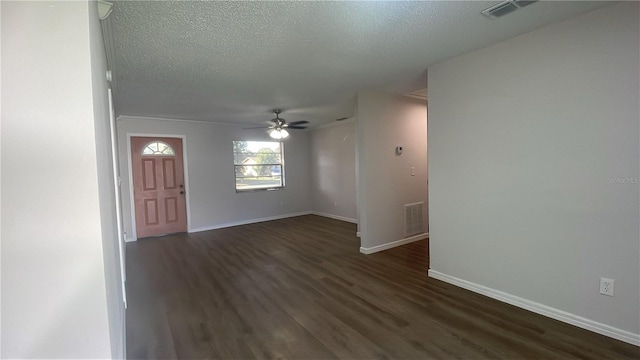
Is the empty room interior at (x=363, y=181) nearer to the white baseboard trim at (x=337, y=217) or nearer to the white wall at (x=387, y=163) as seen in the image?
the white wall at (x=387, y=163)

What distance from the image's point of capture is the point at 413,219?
4.52m

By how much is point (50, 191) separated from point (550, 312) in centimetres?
331

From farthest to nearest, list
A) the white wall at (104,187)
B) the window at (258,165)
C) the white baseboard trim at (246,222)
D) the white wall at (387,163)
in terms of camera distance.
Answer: the window at (258,165) < the white baseboard trim at (246,222) < the white wall at (387,163) < the white wall at (104,187)

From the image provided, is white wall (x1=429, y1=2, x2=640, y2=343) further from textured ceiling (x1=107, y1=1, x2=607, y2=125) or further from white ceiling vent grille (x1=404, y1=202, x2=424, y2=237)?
white ceiling vent grille (x1=404, y1=202, x2=424, y2=237)

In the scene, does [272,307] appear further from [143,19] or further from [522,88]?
[522,88]

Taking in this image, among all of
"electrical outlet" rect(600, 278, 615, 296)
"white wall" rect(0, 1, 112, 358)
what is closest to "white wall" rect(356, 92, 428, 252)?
"electrical outlet" rect(600, 278, 615, 296)

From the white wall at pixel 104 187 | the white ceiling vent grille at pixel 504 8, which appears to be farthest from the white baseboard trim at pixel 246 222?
the white ceiling vent grille at pixel 504 8

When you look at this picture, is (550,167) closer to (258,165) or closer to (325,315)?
(325,315)

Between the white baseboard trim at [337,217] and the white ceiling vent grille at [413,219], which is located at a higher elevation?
the white ceiling vent grille at [413,219]

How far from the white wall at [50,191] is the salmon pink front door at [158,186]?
5.11 m

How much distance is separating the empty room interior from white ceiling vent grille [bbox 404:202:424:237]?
717 millimetres

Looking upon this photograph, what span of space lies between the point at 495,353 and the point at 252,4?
2.84m

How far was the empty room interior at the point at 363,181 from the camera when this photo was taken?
0.85 metres

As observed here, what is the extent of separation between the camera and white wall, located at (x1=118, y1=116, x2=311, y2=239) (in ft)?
17.0
